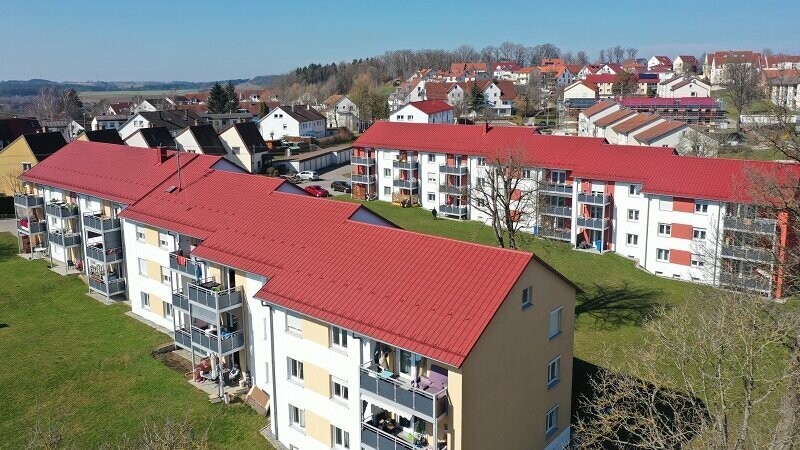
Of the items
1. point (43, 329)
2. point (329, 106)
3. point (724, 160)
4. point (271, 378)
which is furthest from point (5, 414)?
point (329, 106)

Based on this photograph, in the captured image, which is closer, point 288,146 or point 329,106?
point 288,146

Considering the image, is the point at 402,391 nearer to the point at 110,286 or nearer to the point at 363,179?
the point at 110,286

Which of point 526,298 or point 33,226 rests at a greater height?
point 526,298

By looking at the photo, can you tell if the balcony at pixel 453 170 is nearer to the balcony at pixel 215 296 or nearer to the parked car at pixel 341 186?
the parked car at pixel 341 186

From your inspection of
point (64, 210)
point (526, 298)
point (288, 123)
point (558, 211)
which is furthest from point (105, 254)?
point (288, 123)

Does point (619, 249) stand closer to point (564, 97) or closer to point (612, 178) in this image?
point (612, 178)

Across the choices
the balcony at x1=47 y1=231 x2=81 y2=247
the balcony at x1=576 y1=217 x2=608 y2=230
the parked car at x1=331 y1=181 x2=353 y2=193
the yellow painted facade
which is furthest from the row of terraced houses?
the parked car at x1=331 y1=181 x2=353 y2=193

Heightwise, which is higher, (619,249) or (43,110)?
(43,110)
